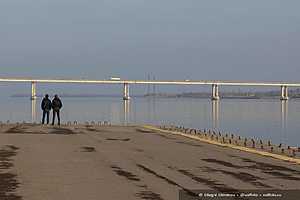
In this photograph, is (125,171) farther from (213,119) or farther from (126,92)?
(126,92)

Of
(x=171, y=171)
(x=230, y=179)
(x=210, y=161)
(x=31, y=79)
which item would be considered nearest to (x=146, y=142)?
(x=210, y=161)

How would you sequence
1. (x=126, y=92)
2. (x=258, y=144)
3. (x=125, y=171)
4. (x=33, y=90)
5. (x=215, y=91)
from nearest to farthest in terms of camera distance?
1. (x=125, y=171)
2. (x=258, y=144)
3. (x=33, y=90)
4. (x=126, y=92)
5. (x=215, y=91)

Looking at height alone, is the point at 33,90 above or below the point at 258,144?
above

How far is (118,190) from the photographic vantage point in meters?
11.4

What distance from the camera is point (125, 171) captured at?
14352 millimetres

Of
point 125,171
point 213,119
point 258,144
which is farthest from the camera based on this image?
point 213,119

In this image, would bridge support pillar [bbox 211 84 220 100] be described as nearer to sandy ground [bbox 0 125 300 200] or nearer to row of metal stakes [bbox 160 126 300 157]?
row of metal stakes [bbox 160 126 300 157]

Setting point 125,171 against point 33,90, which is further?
point 33,90

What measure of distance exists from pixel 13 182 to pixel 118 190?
7.02ft

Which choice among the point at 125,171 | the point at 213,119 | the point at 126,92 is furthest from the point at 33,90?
the point at 125,171

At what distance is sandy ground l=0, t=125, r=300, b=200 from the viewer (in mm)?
11289

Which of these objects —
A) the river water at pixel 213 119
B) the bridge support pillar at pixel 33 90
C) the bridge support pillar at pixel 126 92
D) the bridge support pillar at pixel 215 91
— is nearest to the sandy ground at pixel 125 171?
the river water at pixel 213 119

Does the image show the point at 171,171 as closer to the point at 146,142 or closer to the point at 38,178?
the point at 38,178

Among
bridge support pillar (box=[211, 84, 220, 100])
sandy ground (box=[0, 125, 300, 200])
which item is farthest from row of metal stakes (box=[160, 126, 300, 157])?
bridge support pillar (box=[211, 84, 220, 100])
